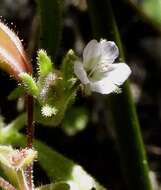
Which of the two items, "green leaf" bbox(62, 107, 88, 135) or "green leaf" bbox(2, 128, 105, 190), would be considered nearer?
"green leaf" bbox(2, 128, 105, 190)

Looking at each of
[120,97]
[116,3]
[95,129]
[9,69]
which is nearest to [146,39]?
[116,3]

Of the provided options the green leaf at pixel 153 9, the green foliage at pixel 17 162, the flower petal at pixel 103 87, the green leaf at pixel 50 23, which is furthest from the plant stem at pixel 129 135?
the green foliage at pixel 17 162

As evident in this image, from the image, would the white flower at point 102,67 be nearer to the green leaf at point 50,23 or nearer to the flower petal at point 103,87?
the flower petal at point 103,87

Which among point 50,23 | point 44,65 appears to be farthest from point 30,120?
point 50,23

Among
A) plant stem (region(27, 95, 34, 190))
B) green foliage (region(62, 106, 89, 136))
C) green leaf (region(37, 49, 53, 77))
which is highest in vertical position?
green foliage (region(62, 106, 89, 136))

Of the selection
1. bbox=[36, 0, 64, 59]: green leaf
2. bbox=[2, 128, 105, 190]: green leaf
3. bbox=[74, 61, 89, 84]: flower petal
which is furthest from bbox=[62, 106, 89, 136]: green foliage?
bbox=[74, 61, 89, 84]: flower petal

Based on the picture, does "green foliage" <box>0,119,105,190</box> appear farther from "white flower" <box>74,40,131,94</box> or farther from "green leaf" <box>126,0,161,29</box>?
"green leaf" <box>126,0,161,29</box>

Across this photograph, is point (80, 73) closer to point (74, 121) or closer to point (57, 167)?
point (57, 167)
